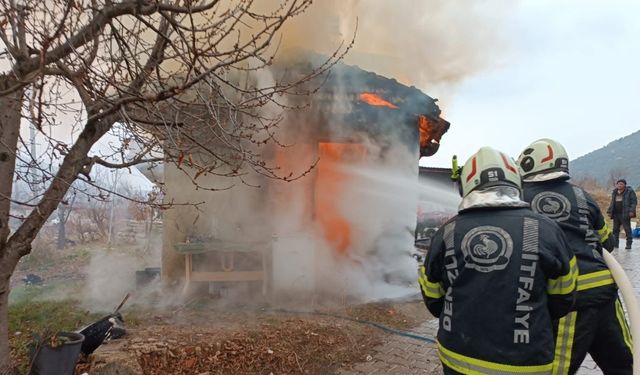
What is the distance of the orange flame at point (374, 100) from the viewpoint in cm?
816

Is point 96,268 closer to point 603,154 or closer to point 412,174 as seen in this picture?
point 412,174

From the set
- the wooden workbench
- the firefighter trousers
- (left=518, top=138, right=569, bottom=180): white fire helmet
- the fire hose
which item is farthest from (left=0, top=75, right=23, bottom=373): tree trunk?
the fire hose

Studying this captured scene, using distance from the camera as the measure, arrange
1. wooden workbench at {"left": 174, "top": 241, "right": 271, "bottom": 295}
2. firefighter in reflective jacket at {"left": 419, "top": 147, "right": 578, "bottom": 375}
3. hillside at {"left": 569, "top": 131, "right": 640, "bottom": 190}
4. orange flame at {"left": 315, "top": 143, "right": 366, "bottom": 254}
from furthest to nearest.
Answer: hillside at {"left": 569, "top": 131, "right": 640, "bottom": 190} < orange flame at {"left": 315, "top": 143, "right": 366, "bottom": 254} < wooden workbench at {"left": 174, "top": 241, "right": 271, "bottom": 295} < firefighter in reflective jacket at {"left": 419, "top": 147, "right": 578, "bottom": 375}

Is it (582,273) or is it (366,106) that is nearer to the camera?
(582,273)

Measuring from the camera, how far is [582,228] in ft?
9.66

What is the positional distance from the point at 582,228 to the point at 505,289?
54.5 inches

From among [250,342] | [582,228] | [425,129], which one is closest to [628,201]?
[425,129]

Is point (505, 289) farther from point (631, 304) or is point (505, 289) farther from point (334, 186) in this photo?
point (334, 186)

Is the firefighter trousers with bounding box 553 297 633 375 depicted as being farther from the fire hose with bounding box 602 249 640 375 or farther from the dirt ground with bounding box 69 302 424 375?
the dirt ground with bounding box 69 302 424 375

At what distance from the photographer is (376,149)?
333 inches

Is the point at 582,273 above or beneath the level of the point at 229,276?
above

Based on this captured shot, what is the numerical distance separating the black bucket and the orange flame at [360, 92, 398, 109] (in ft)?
21.0

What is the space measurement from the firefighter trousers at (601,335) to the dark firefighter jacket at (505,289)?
75cm

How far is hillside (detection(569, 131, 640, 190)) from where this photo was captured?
94688 millimetres
